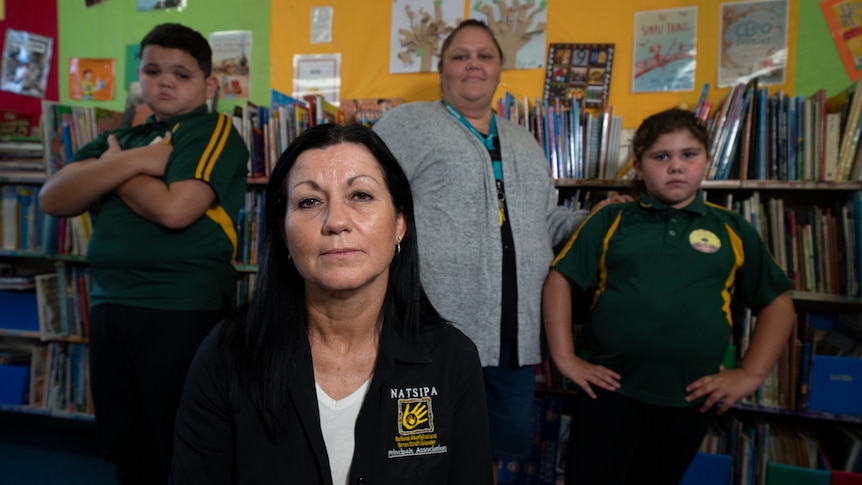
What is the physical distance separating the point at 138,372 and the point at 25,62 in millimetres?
2698

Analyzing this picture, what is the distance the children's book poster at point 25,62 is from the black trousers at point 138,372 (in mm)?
2353

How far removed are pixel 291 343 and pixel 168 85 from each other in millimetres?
1107

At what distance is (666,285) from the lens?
1493 mm

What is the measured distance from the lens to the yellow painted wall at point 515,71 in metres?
2.26

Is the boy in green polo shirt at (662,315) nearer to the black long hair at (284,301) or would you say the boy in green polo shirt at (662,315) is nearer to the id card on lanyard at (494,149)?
the id card on lanyard at (494,149)

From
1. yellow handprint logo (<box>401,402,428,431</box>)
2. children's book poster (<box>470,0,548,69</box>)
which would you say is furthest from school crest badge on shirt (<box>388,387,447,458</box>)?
children's book poster (<box>470,0,548,69</box>)

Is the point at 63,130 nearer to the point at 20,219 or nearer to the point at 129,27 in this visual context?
the point at 20,219

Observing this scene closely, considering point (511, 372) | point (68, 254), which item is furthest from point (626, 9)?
point (68, 254)

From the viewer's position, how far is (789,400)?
6.30 ft

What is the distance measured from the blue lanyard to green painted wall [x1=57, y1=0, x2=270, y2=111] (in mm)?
1550

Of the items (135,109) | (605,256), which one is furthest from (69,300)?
(605,256)

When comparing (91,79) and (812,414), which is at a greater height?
(91,79)

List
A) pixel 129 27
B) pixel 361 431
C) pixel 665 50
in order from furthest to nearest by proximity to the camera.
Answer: pixel 129 27 < pixel 665 50 < pixel 361 431

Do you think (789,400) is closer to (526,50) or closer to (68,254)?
(526,50)
